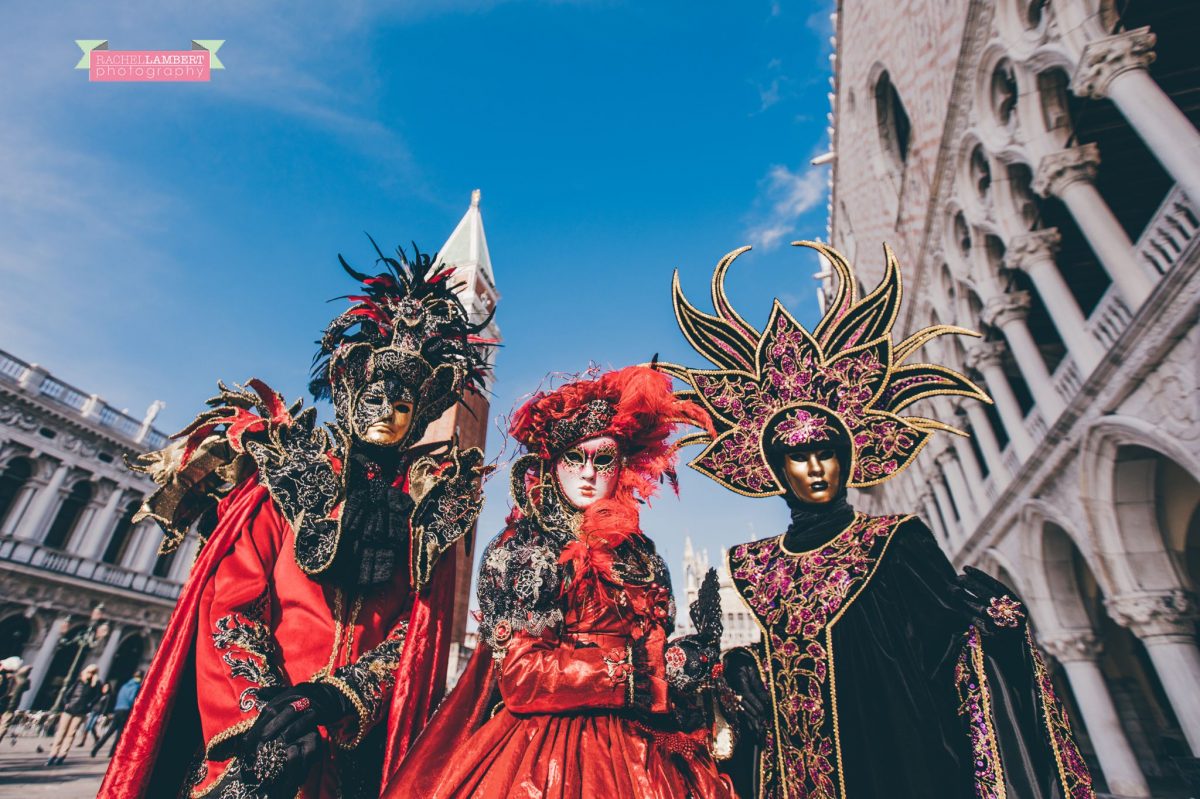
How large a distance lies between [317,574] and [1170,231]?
325 inches

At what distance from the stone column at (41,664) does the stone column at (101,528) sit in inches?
120

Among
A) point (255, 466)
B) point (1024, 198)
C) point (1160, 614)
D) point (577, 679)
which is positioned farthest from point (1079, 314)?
point (255, 466)

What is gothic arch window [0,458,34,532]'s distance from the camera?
18.9 metres

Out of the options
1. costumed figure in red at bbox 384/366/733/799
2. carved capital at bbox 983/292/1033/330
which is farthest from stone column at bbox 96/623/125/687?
carved capital at bbox 983/292/1033/330

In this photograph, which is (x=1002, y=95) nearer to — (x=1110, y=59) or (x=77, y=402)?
(x=1110, y=59)

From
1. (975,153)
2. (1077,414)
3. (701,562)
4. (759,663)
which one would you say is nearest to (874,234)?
(975,153)

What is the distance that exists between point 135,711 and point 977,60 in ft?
42.3

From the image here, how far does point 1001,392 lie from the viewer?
10344 millimetres

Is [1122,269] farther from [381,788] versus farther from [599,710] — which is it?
[381,788]

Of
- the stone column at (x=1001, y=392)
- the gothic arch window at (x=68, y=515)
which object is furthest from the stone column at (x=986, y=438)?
the gothic arch window at (x=68, y=515)

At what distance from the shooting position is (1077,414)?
→ 7387mm

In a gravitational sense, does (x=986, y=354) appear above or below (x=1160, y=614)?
above

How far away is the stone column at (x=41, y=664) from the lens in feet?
59.8

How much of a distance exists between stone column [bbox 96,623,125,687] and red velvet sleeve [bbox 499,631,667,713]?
27.1m
